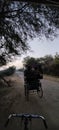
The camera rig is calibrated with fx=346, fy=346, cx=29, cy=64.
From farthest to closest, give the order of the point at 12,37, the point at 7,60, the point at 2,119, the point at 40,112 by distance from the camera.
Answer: the point at 7,60
the point at 12,37
the point at 40,112
the point at 2,119

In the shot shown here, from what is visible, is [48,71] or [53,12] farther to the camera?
[48,71]

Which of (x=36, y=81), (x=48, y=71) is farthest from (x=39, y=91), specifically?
(x=48, y=71)

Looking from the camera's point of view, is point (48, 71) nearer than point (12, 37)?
No

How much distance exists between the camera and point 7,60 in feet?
85.6

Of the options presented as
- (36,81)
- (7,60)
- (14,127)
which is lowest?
(14,127)

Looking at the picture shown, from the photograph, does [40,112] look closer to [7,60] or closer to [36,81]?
[36,81]

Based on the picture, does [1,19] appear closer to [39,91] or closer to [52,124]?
[39,91]

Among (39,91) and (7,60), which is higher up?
(7,60)

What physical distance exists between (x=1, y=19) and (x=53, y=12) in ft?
9.84

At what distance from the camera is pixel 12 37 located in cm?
2131

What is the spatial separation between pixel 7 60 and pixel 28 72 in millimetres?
7767

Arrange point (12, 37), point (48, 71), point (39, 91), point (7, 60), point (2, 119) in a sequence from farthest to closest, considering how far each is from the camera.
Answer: point (48, 71) → point (7, 60) → point (12, 37) → point (39, 91) → point (2, 119)

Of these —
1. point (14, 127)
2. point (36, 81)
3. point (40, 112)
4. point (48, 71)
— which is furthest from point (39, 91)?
point (48, 71)

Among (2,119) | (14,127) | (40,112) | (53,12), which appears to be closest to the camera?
(14,127)
